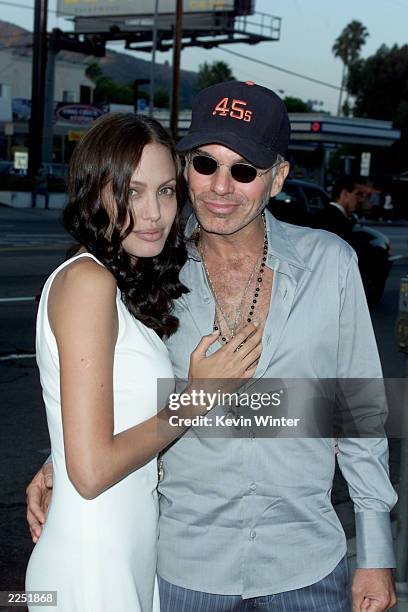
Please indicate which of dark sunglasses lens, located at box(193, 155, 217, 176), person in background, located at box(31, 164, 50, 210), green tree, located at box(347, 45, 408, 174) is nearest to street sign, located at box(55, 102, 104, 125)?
person in background, located at box(31, 164, 50, 210)

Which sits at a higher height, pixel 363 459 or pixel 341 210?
pixel 363 459

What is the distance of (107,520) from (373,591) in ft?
2.53

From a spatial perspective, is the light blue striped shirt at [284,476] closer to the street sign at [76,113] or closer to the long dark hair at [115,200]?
the long dark hair at [115,200]

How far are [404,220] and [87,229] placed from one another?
44238 millimetres

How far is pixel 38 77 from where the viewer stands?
3719 centimetres

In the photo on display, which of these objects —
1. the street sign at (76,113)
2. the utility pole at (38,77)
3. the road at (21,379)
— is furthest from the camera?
the street sign at (76,113)

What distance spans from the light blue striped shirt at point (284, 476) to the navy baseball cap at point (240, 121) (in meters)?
0.32

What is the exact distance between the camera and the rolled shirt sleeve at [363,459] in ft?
7.95

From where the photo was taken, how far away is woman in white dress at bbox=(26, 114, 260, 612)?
2061 millimetres

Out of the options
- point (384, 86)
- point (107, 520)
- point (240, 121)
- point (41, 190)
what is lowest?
point (41, 190)

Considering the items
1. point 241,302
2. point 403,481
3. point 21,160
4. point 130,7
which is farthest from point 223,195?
Answer: point 130,7

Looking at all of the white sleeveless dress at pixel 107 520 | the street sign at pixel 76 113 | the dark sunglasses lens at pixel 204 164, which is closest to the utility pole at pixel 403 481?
the dark sunglasses lens at pixel 204 164

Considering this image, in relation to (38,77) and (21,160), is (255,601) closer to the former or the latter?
Answer: (38,77)

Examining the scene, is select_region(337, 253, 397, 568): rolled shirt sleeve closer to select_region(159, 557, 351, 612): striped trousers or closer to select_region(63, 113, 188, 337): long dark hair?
select_region(159, 557, 351, 612): striped trousers
